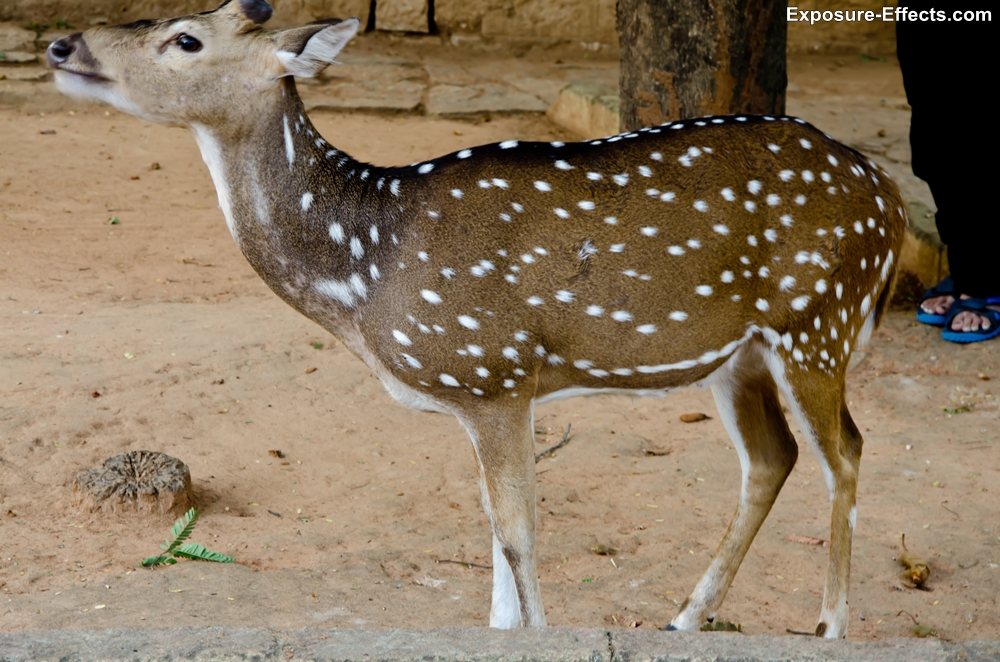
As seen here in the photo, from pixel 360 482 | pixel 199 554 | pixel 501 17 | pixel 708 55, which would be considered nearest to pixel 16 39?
pixel 501 17

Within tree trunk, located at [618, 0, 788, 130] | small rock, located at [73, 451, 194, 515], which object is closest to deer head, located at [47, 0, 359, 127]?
small rock, located at [73, 451, 194, 515]

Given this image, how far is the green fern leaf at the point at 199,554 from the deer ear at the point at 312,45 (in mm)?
1711

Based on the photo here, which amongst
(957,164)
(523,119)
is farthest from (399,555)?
(523,119)

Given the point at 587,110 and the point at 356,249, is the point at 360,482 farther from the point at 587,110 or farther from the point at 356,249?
the point at 587,110

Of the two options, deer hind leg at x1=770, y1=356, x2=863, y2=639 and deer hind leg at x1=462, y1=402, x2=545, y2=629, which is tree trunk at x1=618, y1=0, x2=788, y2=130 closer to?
deer hind leg at x1=770, y1=356, x2=863, y2=639

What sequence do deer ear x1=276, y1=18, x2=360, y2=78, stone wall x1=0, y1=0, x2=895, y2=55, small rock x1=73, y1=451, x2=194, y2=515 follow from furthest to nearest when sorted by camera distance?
stone wall x1=0, y1=0, x2=895, y2=55, small rock x1=73, y1=451, x2=194, y2=515, deer ear x1=276, y1=18, x2=360, y2=78

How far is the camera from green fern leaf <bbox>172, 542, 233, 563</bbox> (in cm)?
435

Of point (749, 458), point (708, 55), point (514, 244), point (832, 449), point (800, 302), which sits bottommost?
point (749, 458)

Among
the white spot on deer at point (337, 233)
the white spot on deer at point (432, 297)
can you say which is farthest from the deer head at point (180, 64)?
the white spot on deer at point (432, 297)

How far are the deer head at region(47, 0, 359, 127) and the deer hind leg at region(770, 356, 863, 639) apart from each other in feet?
5.45

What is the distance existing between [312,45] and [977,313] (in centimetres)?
413

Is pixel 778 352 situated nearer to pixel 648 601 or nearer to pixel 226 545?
pixel 648 601

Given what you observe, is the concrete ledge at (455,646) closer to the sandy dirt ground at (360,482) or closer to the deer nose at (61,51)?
the sandy dirt ground at (360,482)

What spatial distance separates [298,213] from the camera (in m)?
3.73
